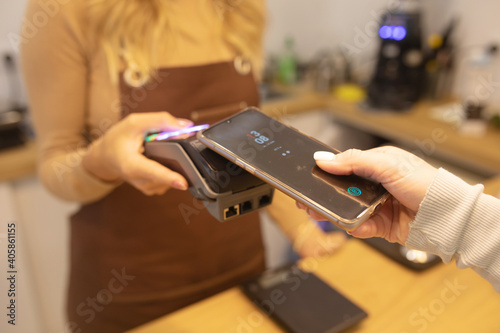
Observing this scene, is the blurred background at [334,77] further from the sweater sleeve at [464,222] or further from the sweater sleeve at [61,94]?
the sweater sleeve at [464,222]

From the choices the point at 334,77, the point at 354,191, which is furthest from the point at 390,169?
the point at 334,77

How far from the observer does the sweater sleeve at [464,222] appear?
1.50 ft

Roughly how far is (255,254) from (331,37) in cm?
149

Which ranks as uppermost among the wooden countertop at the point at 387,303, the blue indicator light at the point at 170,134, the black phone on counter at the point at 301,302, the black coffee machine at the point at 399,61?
the blue indicator light at the point at 170,134

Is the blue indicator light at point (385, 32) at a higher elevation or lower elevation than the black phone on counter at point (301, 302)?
higher

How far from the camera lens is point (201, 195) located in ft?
1.64

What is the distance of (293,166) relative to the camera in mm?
463

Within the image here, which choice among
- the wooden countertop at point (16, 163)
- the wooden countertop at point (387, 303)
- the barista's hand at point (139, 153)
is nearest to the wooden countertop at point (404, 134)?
the wooden countertop at point (16, 163)

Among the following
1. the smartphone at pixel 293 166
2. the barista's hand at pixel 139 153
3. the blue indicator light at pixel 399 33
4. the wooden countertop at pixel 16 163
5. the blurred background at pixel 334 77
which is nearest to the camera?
the smartphone at pixel 293 166

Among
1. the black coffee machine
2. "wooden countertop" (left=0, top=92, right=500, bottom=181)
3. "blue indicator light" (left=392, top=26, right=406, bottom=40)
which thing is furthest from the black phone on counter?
"blue indicator light" (left=392, top=26, right=406, bottom=40)

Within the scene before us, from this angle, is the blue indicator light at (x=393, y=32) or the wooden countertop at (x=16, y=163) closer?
the wooden countertop at (x=16, y=163)

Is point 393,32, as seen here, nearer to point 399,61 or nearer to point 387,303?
point 399,61

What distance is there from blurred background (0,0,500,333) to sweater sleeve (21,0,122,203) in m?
0.37

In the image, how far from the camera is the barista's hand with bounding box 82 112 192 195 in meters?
0.53
